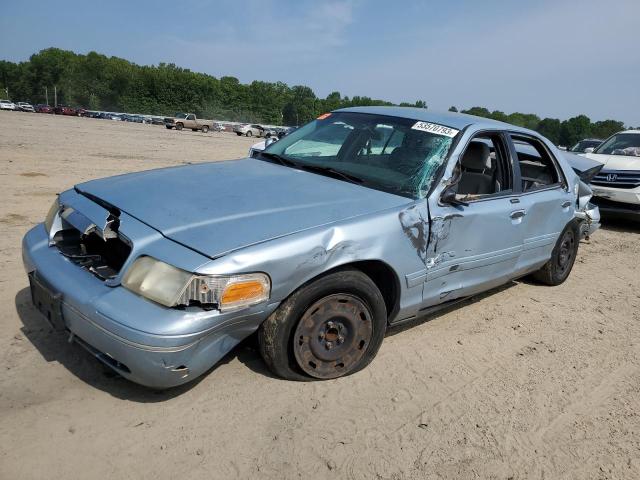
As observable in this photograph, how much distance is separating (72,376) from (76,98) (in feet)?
324

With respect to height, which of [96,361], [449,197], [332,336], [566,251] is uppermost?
[449,197]

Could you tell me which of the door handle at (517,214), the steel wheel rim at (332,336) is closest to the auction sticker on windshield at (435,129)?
the door handle at (517,214)

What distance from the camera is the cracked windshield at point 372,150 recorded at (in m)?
3.33

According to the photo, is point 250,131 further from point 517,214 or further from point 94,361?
point 94,361

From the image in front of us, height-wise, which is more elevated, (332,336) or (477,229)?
(477,229)

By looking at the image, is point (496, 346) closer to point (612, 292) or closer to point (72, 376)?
point (612, 292)

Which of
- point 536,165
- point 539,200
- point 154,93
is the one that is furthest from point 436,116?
point 154,93

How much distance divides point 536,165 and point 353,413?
11.2ft

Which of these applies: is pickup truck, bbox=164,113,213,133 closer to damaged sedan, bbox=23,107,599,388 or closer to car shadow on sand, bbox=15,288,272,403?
damaged sedan, bbox=23,107,599,388

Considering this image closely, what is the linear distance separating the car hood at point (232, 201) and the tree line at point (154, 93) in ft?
266

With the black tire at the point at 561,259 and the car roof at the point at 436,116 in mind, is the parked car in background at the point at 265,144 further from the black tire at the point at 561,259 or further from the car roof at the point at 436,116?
the black tire at the point at 561,259

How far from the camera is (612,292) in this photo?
5188 mm

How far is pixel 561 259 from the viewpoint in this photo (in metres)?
5.05

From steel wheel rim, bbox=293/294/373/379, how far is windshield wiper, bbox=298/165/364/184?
0.91 metres
